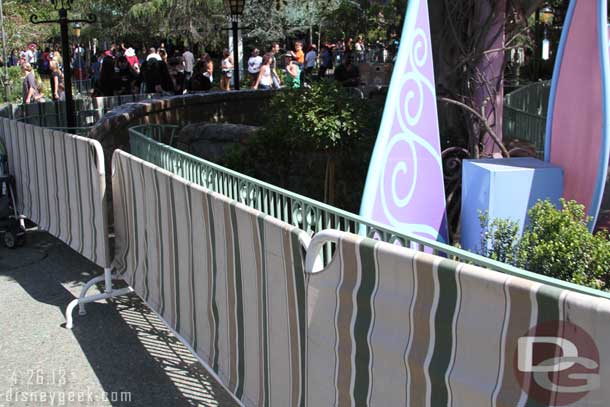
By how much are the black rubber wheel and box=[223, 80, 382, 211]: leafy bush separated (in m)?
2.72

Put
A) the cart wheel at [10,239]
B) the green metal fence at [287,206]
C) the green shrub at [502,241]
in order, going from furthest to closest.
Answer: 1. the cart wheel at [10,239]
2. the green shrub at [502,241]
3. the green metal fence at [287,206]

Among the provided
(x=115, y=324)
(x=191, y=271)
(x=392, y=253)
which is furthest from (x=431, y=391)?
(x=115, y=324)

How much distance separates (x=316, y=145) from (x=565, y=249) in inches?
174

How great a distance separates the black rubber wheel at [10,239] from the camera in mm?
A: 8664

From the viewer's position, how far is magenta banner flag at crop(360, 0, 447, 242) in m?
4.98

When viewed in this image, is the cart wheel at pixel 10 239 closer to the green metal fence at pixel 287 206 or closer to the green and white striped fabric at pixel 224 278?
the green metal fence at pixel 287 206

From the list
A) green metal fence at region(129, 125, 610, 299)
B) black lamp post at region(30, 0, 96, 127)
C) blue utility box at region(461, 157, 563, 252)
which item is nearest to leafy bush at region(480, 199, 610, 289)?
green metal fence at region(129, 125, 610, 299)

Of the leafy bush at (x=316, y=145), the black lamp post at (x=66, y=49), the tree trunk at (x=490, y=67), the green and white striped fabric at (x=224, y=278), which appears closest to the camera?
the green and white striped fabric at (x=224, y=278)

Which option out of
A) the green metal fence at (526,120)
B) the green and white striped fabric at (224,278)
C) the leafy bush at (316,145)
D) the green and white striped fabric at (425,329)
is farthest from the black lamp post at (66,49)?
the green and white striped fabric at (425,329)

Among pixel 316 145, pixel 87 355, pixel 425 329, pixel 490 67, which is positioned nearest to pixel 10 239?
pixel 87 355

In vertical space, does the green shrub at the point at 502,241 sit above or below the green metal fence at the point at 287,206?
below

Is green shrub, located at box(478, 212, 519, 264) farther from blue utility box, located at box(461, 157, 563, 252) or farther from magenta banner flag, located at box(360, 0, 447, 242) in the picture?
magenta banner flag, located at box(360, 0, 447, 242)

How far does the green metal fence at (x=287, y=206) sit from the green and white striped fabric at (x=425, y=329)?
0.57 ft

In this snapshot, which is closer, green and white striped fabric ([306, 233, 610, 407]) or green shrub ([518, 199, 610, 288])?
green and white striped fabric ([306, 233, 610, 407])
